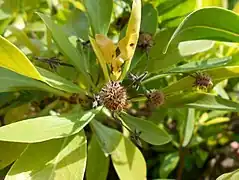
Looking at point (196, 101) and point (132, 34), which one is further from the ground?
point (132, 34)

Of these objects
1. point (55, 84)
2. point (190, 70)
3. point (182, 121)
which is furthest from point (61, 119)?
point (182, 121)

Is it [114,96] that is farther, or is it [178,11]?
[178,11]

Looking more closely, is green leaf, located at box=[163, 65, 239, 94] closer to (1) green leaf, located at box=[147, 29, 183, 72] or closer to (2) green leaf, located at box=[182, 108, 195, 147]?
(1) green leaf, located at box=[147, 29, 183, 72]

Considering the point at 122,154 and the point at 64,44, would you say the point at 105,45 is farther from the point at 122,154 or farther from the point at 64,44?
the point at 122,154

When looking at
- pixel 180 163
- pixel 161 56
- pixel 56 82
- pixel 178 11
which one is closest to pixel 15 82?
pixel 56 82

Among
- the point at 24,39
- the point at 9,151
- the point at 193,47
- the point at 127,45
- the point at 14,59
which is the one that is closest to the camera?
the point at 14,59

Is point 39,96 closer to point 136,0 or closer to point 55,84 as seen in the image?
point 55,84
